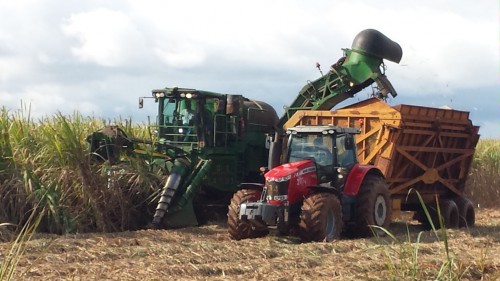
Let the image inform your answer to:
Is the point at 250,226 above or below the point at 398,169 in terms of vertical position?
below

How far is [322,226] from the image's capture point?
10531 millimetres

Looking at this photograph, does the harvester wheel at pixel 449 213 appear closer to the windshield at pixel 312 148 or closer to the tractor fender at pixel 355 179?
the tractor fender at pixel 355 179

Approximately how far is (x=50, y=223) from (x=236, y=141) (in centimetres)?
413

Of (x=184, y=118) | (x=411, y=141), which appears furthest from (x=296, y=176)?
(x=184, y=118)

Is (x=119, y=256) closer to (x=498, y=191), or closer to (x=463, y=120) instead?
(x=463, y=120)

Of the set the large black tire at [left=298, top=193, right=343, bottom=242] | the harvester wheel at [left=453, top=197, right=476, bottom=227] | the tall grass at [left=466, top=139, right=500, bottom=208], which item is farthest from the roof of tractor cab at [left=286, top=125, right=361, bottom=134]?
the tall grass at [left=466, top=139, right=500, bottom=208]

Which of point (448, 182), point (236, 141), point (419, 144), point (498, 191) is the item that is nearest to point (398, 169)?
point (419, 144)

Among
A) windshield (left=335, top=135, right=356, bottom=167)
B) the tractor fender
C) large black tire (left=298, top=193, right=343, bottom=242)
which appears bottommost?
large black tire (left=298, top=193, right=343, bottom=242)

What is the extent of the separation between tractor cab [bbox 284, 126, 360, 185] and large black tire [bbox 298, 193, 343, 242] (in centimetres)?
66

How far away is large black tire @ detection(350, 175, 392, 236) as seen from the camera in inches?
455

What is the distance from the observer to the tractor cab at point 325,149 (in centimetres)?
1145

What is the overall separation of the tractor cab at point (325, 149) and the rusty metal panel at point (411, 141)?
4.93ft

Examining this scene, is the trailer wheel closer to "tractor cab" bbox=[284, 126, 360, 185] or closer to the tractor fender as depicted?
"tractor cab" bbox=[284, 126, 360, 185]

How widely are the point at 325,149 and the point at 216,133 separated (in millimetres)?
3272
